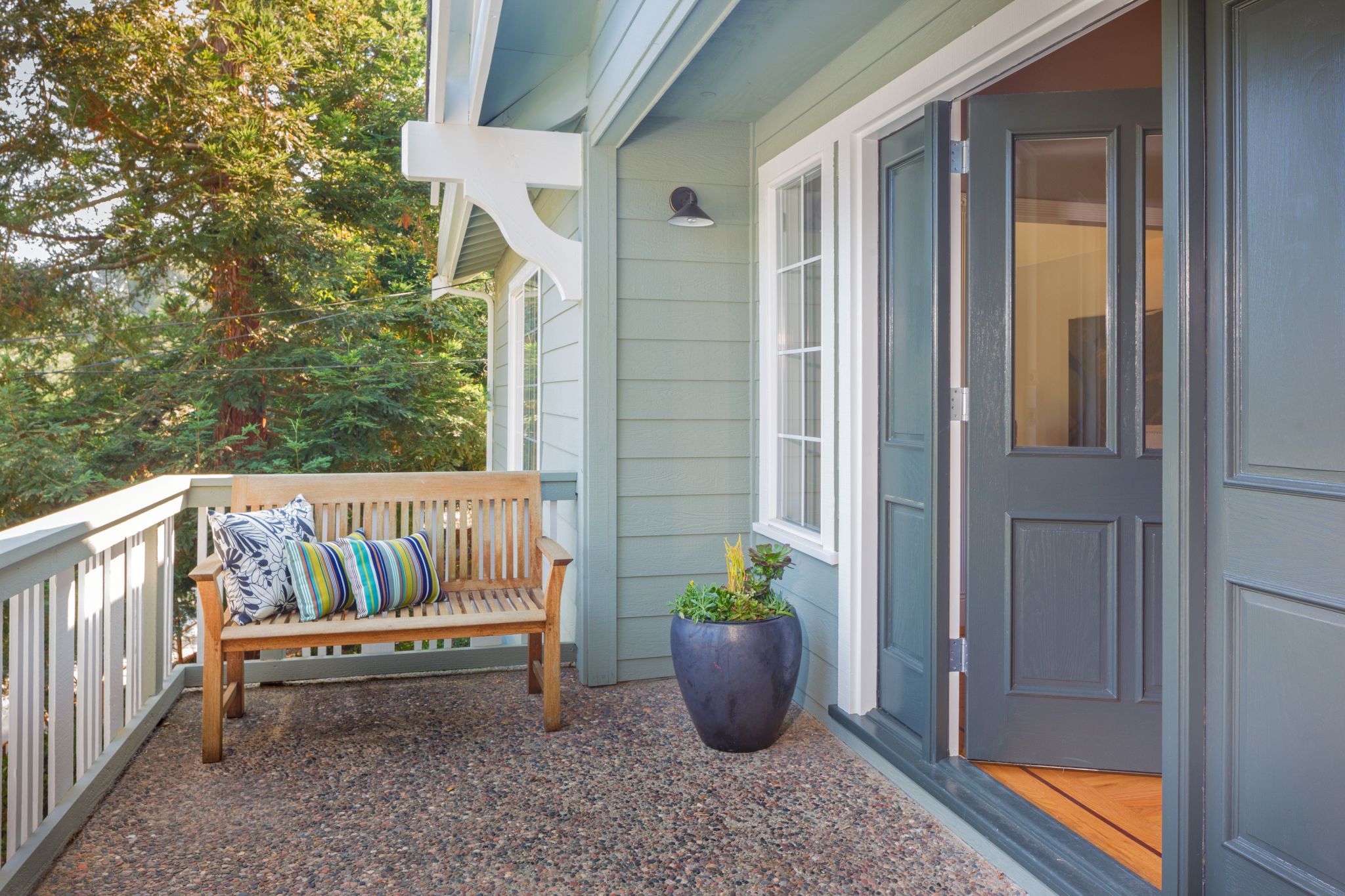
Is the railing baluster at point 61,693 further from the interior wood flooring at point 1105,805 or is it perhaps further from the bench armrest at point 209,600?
the interior wood flooring at point 1105,805

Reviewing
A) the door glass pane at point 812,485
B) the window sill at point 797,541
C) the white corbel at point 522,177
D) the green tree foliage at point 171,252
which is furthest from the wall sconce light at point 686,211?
the green tree foliage at point 171,252

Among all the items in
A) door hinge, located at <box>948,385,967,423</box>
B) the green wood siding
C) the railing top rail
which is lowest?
the railing top rail

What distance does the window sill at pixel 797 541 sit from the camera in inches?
120

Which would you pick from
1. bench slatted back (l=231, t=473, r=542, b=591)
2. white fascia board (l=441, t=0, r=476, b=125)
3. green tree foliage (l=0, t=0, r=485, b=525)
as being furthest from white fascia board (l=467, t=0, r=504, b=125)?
green tree foliage (l=0, t=0, r=485, b=525)

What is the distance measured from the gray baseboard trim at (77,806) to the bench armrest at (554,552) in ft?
4.60

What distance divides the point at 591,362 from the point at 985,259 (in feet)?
5.09

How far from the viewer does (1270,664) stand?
155 centimetres

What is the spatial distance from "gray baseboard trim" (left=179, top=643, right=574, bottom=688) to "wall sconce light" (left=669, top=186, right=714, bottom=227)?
5.91ft

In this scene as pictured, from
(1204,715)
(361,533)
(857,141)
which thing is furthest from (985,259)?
(361,533)

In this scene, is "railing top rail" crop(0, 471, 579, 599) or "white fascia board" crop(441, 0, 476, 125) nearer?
"railing top rail" crop(0, 471, 579, 599)

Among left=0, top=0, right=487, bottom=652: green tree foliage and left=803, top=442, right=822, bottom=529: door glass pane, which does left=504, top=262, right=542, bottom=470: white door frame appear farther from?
left=803, top=442, right=822, bottom=529: door glass pane

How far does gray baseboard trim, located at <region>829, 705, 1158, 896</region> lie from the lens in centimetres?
194

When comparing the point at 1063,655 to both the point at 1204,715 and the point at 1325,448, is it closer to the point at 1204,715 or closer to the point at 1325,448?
the point at 1204,715

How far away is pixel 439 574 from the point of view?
3475 millimetres
